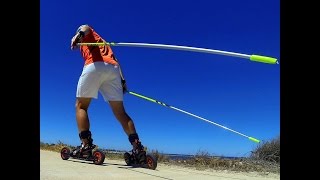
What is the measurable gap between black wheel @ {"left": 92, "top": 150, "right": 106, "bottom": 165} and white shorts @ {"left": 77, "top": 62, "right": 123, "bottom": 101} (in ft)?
2.04

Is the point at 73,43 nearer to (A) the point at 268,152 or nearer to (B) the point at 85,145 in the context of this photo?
(B) the point at 85,145

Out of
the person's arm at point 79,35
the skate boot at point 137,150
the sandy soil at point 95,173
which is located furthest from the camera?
the person's arm at point 79,35

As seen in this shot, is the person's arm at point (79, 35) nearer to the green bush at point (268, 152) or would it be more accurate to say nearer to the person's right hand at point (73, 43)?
the person's right hand at point (73, 43)

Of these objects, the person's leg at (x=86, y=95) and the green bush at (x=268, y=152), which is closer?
the person's leg at (x=86, y=95)

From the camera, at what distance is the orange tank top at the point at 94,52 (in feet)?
16.2

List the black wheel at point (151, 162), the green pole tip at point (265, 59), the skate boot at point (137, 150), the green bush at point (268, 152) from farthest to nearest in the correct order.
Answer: the green bush at point (268, 152)
the skate boot at point (137, 150)
the black wheel at point (151, 162)
the green pole tip at point (265, 59)

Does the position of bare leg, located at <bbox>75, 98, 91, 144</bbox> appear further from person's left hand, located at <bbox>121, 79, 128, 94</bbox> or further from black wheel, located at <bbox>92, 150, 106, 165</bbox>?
person's left hand, located at <bbox>121, 79, 128, 94</bbox>

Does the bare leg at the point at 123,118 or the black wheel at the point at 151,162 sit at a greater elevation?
the bare leg at the point at 123,118

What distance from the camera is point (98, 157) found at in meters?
4.84

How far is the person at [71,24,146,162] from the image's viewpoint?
487cm

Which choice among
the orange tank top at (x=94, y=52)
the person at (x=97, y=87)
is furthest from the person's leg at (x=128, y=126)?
the orange tank top at (x=94, y=52)

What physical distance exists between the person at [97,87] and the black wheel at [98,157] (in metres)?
0.11
